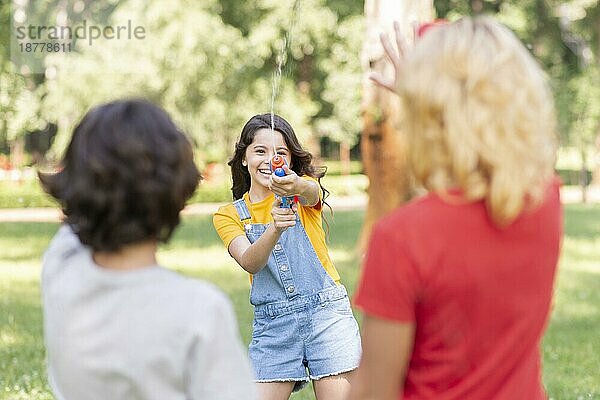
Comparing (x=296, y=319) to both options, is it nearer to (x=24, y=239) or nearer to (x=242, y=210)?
(x=242, y=210)

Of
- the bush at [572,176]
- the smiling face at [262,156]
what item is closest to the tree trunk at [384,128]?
the smiling face at [262,156]

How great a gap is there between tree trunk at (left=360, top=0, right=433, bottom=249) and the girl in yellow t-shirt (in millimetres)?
9007

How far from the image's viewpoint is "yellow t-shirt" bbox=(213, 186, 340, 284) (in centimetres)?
395

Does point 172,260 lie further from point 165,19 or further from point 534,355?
point 165,19

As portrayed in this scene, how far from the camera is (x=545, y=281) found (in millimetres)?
2109

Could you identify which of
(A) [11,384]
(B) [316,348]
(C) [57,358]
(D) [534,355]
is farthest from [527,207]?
(A) [11,384]

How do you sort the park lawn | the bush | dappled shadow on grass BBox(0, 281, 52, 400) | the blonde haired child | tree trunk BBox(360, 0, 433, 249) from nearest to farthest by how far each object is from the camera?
the blonde haired child < dappled shadow on grass BBox(0, 281, 52, 400) < the park lawn < tree trunk BBox(360, 0, 433, 249) < the bush

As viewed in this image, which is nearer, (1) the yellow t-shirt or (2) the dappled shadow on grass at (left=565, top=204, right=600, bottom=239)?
(1) the yellow t-shirt

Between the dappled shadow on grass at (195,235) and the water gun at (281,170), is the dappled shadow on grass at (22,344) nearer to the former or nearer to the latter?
the water gun at (281,170)

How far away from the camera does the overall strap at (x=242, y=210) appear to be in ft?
13.0

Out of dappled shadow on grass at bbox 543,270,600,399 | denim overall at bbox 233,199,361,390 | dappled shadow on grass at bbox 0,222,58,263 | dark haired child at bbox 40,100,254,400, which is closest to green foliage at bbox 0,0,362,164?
dappled shadow on grass at bbox 0,222,58,263

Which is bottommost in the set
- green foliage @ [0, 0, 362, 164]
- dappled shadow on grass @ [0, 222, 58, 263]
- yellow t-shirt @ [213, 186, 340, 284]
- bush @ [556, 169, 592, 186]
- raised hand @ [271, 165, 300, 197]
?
bush @ [556, 169, 592, 186]

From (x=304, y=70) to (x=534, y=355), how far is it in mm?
33566

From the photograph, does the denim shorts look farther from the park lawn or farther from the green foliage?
the green foliage
